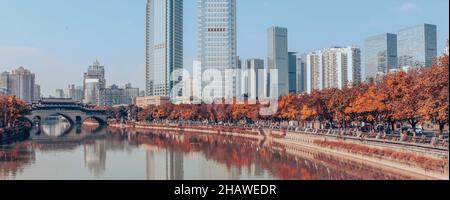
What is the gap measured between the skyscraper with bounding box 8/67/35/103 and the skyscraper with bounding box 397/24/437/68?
97.8m

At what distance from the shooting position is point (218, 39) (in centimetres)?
12700

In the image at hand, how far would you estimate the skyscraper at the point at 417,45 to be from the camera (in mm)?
106912

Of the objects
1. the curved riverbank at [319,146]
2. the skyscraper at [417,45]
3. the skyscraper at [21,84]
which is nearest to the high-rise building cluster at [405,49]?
the skyscraper at [417,45]

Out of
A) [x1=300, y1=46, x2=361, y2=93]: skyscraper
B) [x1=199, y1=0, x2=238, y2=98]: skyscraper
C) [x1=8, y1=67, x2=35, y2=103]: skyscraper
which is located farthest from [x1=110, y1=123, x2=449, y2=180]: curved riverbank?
[x1=8, y1=67, x2=35, y2=103]: skyscraper

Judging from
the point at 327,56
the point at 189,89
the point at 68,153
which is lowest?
the point at 68,153

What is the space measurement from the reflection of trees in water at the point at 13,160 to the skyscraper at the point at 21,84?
333ft

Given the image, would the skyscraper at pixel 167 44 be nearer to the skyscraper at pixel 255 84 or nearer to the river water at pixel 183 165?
the skyscraper at pixel 255 84

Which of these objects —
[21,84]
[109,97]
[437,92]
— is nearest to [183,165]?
[437,92]

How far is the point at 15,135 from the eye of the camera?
54812 millimetres

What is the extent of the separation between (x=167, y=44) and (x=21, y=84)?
44.9m

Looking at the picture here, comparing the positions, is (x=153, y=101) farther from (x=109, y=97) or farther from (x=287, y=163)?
(x=287, y=163)
